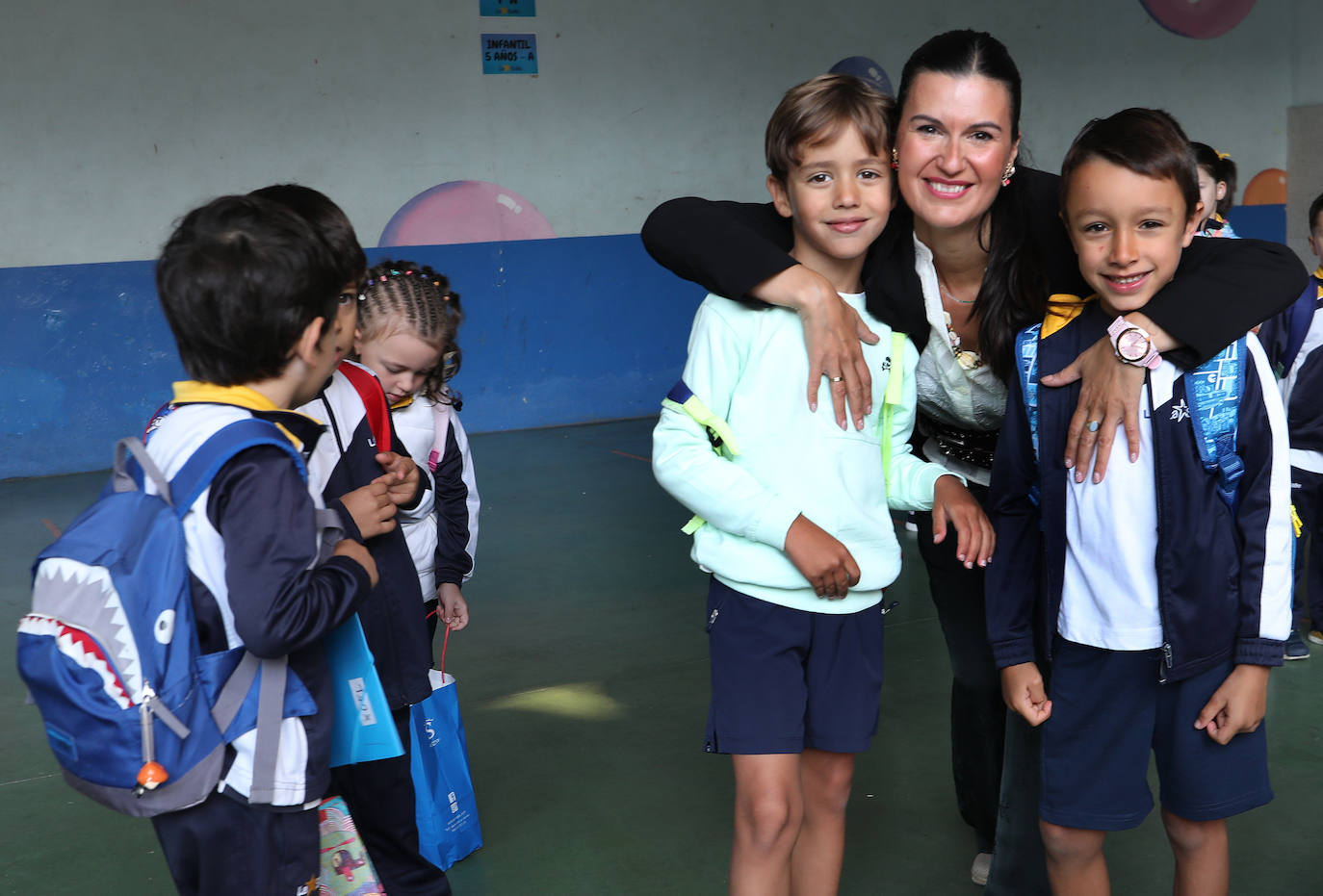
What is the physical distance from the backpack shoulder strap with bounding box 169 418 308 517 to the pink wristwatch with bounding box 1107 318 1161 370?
1.07 metres

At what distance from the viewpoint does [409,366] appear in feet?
6.79

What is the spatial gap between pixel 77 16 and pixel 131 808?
6.21m

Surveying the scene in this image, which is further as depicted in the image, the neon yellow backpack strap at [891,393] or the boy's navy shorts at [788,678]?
the neon yellow backpack strap at [891,393]

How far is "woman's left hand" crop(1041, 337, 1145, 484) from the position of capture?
1537 millimetres

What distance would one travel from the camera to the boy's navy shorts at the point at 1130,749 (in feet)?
5.24

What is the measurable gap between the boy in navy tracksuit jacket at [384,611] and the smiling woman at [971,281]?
1.80 feet

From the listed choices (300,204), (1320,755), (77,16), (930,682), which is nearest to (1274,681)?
(1320,755)

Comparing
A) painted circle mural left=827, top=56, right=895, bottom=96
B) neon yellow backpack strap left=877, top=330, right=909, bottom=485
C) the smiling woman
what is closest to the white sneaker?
the smiling woman

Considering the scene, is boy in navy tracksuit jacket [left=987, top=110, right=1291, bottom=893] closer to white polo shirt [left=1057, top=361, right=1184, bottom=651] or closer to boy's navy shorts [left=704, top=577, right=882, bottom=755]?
white polo shirt [left=1057, top=361, right=1184, bottom=651]

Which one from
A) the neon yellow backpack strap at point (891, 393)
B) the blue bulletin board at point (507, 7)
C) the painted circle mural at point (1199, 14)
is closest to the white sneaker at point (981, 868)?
the neon yellow backpack strap at point (891, 393)

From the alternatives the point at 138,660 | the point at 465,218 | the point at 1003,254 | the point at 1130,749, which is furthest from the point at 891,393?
the point at 465,218

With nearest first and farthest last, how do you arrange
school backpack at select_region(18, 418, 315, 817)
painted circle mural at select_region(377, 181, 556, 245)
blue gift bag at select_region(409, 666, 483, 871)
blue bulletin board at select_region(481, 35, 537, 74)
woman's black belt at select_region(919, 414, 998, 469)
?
school backpack at select_region(18, 418, 315, 817)
woman's black belt at select_region(919, 414, 998, 469)
blue gift bag at select_region(409, 666, 483, 871)
painted circle mural at select_region(377, 181, 556, 245)
blue bulletin board at select_region(481, 35, 537, 74)

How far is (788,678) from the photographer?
1689 millimetres

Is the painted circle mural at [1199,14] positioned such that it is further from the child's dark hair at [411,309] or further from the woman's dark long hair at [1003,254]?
the child's dark hair at [411,309]
